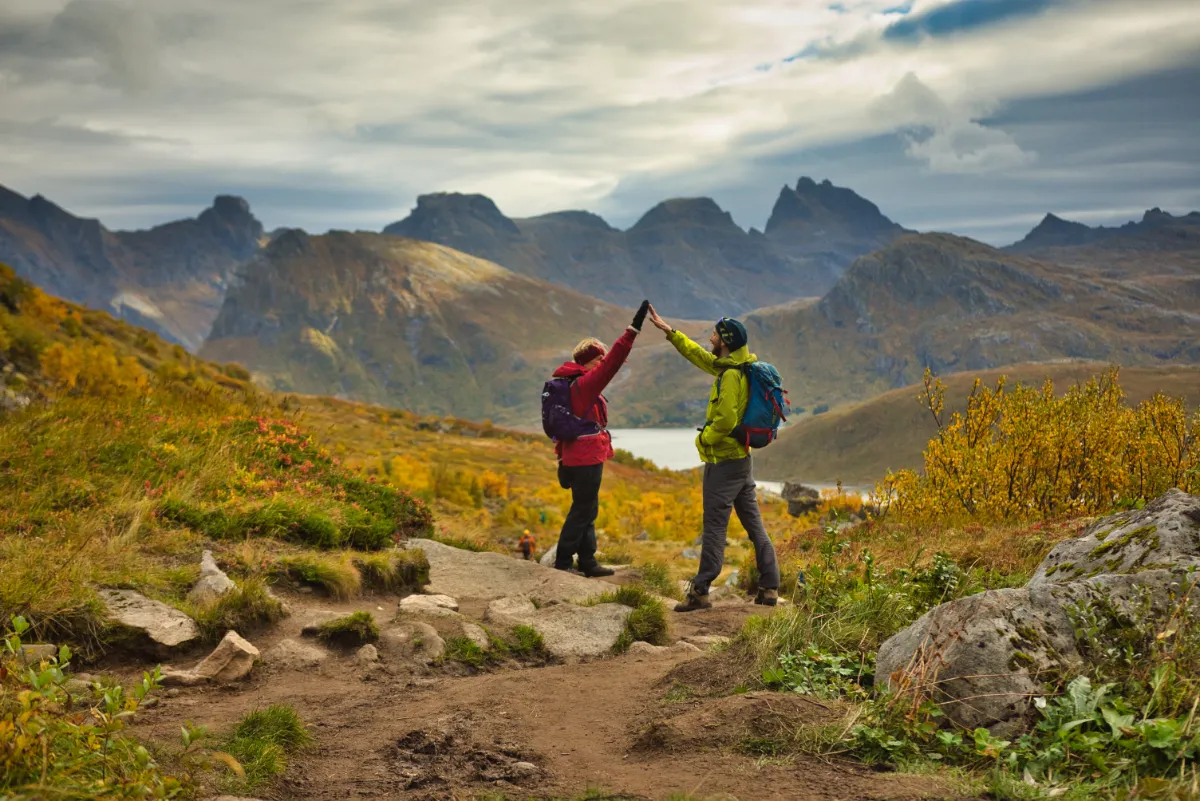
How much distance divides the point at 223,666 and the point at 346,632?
119 centimetres

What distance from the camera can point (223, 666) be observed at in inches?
258

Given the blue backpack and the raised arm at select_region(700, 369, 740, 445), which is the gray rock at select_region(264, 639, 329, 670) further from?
the blue backpack

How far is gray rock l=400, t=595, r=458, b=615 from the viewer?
8445 millimetres

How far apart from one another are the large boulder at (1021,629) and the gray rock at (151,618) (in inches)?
219

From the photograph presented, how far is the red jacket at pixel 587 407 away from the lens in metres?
10.4

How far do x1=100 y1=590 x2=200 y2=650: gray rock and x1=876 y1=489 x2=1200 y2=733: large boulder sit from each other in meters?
5.57

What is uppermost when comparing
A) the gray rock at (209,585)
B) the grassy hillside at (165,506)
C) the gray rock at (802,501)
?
the grassy hillside at (165,506)

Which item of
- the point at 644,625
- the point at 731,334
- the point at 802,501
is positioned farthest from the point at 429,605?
the point at 802,501

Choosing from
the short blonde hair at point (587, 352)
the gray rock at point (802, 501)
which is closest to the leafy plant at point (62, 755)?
the short blonde hair at point (587, 352)

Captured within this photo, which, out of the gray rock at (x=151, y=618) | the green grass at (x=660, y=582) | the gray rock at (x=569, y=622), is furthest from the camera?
the green grass at (x=660, y=582)

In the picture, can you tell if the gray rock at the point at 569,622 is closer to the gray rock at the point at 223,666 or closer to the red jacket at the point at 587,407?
the red jacket at the point at 587,407

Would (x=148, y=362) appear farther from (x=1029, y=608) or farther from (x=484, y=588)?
(x=1029, y=608)

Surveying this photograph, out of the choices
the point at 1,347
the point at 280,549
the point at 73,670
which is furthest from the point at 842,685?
the point at 1,347

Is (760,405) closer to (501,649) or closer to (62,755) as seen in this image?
(501,649)
